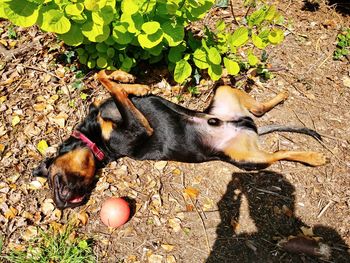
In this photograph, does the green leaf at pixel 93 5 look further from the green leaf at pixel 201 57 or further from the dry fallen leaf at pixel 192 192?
the dry fallen leaf at pixel 192 192

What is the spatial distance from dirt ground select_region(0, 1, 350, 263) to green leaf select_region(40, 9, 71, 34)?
170 cm

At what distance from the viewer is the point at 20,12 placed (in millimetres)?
2848

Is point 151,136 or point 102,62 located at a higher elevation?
point 102,62

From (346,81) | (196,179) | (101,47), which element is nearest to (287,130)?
(346,81)

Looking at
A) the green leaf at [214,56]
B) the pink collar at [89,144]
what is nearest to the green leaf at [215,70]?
the green leaf at [214,56]

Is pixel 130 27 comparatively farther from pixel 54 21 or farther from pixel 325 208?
pixel 325 208

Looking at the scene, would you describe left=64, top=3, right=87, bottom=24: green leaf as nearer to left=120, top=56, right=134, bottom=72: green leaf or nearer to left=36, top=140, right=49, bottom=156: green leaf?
left=120, top=56, right=134, bottom=72: green leaf

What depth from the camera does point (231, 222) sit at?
4082mm

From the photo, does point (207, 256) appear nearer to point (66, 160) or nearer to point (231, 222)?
point (231, 222)

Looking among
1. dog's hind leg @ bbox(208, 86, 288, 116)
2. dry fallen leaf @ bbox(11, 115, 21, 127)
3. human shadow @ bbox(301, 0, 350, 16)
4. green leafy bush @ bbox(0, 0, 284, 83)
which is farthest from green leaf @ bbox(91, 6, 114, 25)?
human shadow @ bbox(301, 0, 350, 16)

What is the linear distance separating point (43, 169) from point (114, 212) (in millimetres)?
893

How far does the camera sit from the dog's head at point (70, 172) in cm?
385

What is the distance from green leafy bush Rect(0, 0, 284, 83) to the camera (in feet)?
9.67

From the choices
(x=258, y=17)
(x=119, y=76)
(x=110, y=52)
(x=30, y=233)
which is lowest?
(x=30, y=233)
